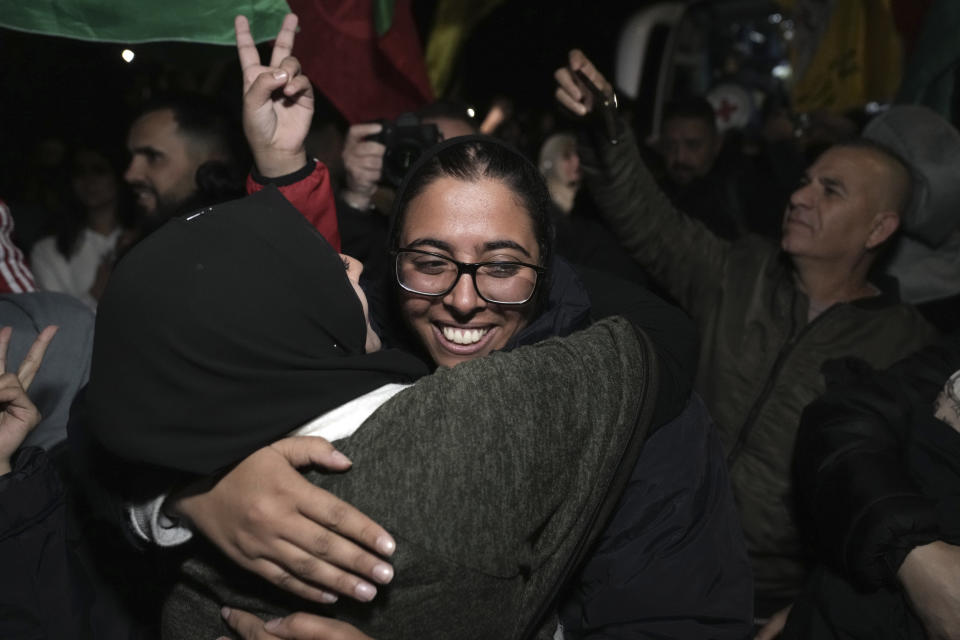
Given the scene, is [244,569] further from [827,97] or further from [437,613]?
[827,97]

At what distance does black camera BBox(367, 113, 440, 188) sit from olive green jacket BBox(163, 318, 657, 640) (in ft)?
4.47

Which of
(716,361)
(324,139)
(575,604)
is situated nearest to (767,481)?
(716,361)

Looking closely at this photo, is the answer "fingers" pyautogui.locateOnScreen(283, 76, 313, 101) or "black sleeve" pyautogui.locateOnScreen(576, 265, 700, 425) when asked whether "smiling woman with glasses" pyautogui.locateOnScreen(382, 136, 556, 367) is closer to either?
"black sleeve" pyautogui.locateOnScreen(576, 265, 700, 425)

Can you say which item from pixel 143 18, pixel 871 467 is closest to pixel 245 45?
pixel 143 18

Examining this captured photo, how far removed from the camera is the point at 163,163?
2760 mm

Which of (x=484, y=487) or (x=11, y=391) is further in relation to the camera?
(x=11, y=391)

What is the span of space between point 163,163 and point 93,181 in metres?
1.26

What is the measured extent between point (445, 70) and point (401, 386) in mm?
3097

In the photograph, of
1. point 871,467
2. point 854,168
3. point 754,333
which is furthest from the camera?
point 854,168

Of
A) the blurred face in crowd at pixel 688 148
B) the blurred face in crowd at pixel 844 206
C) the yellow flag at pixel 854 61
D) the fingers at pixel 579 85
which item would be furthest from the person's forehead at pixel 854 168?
the yellow flag at pixel 854 61

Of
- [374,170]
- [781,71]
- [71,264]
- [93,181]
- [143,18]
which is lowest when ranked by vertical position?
[781,71]

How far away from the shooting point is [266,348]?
0.94 m

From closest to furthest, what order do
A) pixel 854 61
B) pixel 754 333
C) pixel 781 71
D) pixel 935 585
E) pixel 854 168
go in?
pixel 935 585, pixel 754 333, pixel 854 168, pixel 854 61, pixel 781 71

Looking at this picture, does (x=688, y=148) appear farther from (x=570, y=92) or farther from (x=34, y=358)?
(x=34, y=358)
